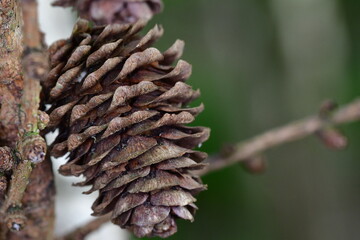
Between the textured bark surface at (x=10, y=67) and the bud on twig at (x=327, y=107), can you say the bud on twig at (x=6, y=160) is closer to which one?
the textured bark surface at (x=10, y=67)

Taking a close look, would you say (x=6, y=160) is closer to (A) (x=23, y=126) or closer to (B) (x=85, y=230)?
(A) (x=23, y=126)

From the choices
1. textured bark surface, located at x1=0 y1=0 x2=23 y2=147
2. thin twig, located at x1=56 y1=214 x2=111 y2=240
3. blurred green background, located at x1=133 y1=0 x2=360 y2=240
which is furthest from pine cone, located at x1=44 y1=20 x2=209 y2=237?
blurred green background, located at x1=133 y1=0 x2=360 y2=240

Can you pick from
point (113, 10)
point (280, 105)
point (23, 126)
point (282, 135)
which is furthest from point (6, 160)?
point (280, 105)

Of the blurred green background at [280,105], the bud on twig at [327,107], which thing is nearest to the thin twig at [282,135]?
the bud on twig at [327,107]

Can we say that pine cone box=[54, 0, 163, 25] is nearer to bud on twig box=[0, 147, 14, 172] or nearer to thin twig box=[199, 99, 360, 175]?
bud on twig box=[0, 147, 14, 172]

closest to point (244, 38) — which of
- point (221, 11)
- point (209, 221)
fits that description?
point (221, 11)

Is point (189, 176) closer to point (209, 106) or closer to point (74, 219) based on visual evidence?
point (74, 219)
